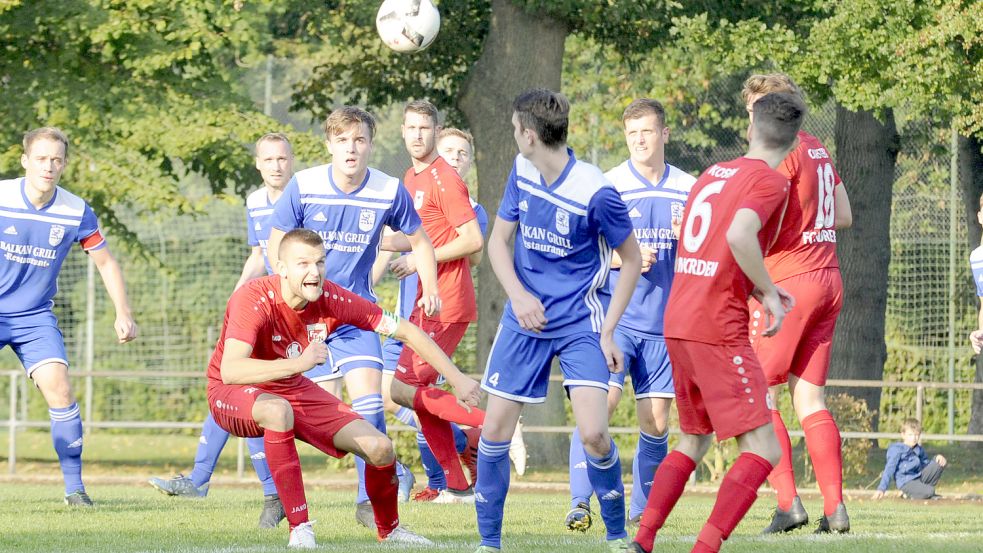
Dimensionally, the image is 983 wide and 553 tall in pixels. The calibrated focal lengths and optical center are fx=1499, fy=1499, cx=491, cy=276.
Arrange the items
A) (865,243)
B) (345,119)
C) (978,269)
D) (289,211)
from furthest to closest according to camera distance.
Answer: (865,243)
(978,269)
(289,211)
(345,119)

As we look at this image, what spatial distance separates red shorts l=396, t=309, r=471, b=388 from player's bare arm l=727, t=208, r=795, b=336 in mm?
4033

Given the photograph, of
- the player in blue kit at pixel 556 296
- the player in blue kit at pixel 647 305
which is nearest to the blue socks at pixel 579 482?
the player in blue kit at pixel 647 305

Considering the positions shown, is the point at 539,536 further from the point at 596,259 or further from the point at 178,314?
the point at 178,314

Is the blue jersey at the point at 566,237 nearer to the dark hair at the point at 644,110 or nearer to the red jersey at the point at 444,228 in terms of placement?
the dark hair at the point at 644,110

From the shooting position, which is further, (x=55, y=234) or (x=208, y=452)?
(x=208, y=452)

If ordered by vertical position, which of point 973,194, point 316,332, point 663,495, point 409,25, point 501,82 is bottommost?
point 663,495

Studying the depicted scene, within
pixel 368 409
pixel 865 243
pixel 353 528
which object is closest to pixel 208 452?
pixel 368 409

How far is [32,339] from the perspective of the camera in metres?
9.41

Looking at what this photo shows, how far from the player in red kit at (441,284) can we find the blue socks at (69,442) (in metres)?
2.06

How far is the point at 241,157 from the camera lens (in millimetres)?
15719

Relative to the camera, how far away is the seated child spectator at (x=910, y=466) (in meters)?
13.0

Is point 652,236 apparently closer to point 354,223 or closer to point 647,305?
point 647,305

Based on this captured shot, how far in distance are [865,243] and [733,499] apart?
12.5m

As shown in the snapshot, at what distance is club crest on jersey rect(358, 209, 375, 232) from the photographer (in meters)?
8.47
